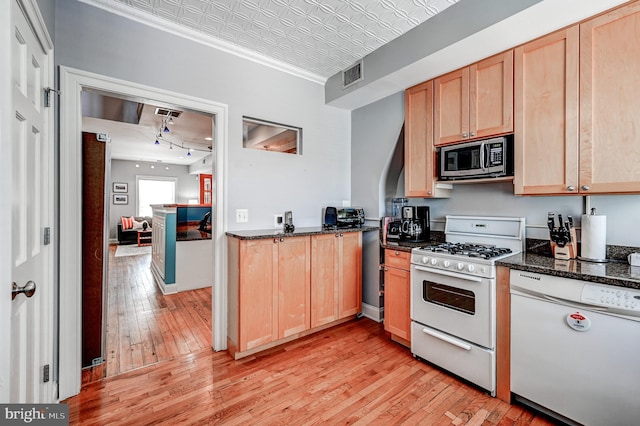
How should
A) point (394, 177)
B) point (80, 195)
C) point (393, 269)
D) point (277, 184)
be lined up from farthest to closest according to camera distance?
point (394, 177)
point (277, 184)
point (393, 269)
point (80, 195)

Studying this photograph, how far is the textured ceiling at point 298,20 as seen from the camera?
6.73ft

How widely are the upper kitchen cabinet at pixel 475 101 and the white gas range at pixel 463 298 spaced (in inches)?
30.7

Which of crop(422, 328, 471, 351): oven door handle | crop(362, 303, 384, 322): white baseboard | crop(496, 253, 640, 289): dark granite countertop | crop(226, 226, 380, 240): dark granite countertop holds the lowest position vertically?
crop(362, 303, 384, 322): white baseboard

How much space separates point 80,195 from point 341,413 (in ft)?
7.47

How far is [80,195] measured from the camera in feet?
6.49

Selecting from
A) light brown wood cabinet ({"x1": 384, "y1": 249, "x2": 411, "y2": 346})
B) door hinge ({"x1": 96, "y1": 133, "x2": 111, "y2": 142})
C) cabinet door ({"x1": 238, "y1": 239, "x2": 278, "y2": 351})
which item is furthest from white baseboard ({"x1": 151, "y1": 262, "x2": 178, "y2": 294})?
light brown wood cabinet ({"x1": 384, "y1": 249, "x2": 411, "y2": 346})

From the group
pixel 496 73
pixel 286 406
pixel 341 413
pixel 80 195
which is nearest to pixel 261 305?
pixel 286 406

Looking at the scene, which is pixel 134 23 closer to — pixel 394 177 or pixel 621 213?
pixel 394 177

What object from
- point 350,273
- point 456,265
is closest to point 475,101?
point 456,265

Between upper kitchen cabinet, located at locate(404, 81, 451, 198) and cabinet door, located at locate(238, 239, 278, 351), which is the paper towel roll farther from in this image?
cabinet door, located at locate(238, 239, 278, 351)

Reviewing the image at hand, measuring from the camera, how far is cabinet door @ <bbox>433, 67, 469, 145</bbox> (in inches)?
93.2

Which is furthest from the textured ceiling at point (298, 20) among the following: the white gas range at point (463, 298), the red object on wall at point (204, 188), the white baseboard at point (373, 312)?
the red object on wall at point (204, 188)

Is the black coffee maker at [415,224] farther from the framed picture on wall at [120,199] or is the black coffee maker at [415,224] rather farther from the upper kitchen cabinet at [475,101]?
the framed picture on wall at [120,199]

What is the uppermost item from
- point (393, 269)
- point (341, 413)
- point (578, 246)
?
point (578, 246)
